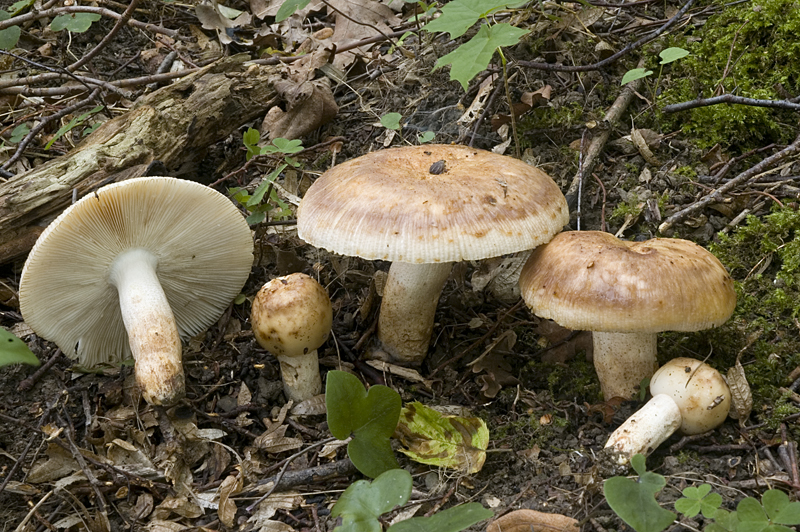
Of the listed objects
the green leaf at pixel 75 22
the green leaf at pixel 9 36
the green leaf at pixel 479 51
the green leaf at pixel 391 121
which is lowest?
the green leaf at pixel 391 121

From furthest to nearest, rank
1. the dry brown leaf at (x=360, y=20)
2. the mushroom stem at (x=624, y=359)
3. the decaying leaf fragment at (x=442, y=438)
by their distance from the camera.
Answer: the dry brown leaf at (x=360, y=20) → the mushroom stem at (x=624, y=359) → the decaying leaf fragment at (x=442, y=438)

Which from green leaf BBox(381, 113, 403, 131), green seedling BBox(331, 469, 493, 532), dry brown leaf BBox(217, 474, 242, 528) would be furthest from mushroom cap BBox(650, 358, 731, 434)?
green leaf BBox(381, 113, 403, 131)

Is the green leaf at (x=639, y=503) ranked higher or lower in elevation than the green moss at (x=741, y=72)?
lower

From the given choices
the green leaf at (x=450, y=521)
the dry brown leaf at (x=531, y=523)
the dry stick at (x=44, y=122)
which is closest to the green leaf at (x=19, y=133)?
the dry stick at (x=44, y=122)

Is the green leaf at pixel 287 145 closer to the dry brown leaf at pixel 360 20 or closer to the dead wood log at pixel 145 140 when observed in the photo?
the dead wood log at pixel 145 140

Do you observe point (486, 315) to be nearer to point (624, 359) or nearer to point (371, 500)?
point (624, 359)

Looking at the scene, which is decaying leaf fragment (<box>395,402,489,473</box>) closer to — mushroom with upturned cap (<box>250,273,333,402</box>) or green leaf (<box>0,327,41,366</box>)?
mushroom with upturned cap (<box>250,273,333,402</box>)

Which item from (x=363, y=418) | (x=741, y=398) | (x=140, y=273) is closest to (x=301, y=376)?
(x=363, y=418)
